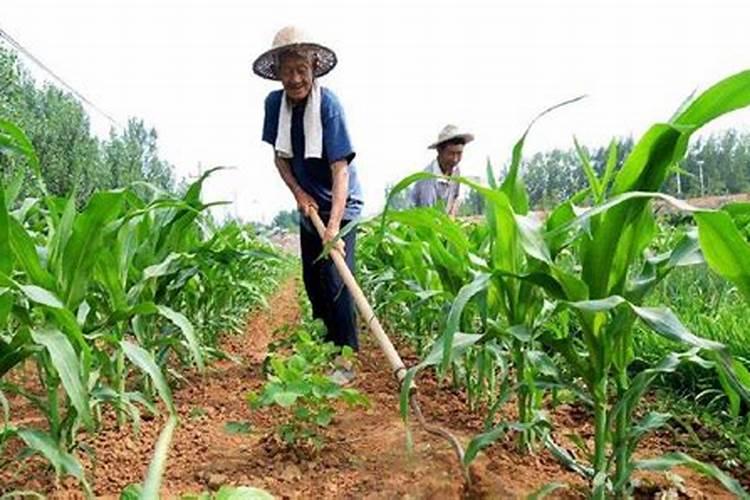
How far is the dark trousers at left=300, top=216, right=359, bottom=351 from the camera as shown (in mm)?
3266

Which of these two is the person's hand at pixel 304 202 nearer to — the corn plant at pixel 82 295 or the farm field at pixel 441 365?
the farm field at pixel 441 365

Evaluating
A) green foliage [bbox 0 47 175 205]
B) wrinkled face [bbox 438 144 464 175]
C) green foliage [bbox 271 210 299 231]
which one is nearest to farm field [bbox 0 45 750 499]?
wrinkled face [bbox 438 144 464 175]

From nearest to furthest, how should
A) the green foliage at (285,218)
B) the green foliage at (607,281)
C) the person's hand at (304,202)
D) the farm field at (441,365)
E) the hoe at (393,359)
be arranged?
the green foliage at (607,281)
the farm field at (441,365)
the hoe at (393,359)
the person's hand at (304,202)
the green foliage at (285,218)

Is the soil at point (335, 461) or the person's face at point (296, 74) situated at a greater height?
the person's face at point (296, 74)

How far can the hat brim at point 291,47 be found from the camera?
2.91 m

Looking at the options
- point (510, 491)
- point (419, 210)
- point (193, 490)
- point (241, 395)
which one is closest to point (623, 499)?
point (510, 491)

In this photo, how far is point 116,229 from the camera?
5.11 feet

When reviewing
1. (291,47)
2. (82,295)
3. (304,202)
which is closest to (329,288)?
(304,202)

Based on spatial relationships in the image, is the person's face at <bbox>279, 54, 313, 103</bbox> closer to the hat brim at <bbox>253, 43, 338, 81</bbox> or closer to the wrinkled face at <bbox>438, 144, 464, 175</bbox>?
the hat brim at <bbox>253, 43, 338, 81</bbox>

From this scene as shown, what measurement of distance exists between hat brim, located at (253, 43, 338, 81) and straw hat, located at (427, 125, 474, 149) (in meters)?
1.36

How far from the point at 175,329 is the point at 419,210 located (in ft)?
4.18

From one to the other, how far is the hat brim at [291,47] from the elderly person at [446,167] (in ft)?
4.39

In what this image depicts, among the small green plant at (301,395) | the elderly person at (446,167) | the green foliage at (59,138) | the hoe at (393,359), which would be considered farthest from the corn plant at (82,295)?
the green foliage at (59,138)

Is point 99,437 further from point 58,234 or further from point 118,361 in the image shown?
point 58,234
